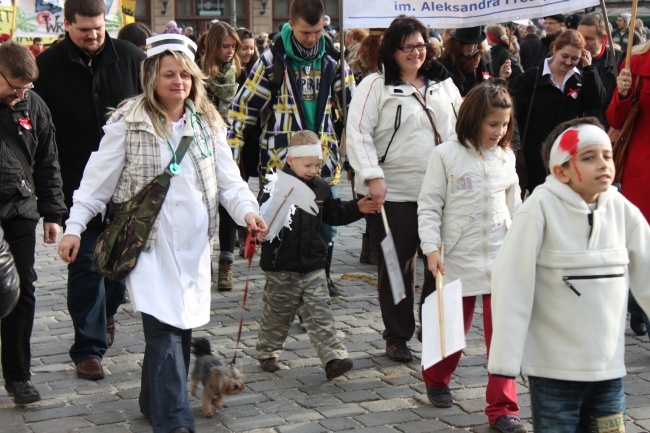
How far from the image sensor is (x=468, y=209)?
5.85 m

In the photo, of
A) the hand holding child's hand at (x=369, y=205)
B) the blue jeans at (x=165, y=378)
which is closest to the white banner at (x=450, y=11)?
the hand holding child's hand at (x=369, y=205)

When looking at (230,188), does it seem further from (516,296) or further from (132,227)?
(516,296)

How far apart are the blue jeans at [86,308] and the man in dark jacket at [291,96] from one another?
1615mm

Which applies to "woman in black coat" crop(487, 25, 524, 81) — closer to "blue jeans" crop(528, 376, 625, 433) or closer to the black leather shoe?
the black leather shoe

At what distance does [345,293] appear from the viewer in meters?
8.61

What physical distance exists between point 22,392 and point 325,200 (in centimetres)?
199

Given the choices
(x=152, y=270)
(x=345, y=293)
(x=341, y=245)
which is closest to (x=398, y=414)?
(x=152, y=270)

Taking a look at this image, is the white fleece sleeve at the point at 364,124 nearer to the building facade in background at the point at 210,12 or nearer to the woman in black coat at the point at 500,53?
the woman in black coat at the point at 500,53

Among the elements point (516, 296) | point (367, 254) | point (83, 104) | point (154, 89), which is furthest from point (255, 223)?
point (367, 254)

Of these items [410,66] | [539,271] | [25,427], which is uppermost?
[410,66]

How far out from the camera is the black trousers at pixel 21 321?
5.97 m

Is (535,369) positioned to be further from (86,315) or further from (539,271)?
(86,315)

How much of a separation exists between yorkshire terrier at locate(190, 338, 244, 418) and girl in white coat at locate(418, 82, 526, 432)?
3.28ft

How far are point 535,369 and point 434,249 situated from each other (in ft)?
4.95
